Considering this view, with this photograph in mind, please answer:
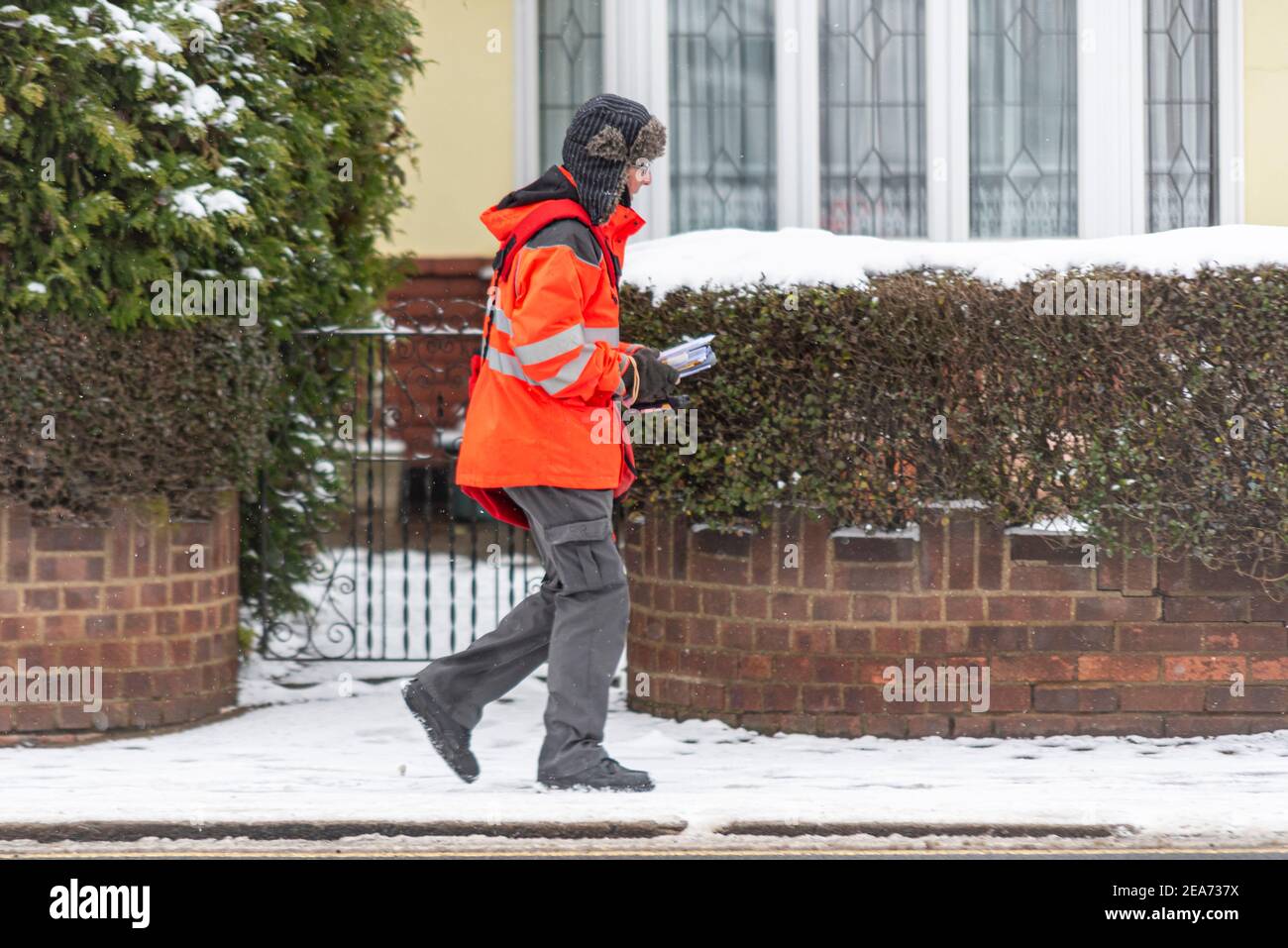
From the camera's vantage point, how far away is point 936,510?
6.37m

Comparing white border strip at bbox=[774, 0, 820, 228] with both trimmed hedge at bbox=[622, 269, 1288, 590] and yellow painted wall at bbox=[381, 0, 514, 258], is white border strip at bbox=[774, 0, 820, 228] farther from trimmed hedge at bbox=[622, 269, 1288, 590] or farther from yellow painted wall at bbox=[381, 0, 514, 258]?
trimmed hedge at bbox=[622, 269, 1288, 590]

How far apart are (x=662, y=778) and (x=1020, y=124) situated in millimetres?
5241

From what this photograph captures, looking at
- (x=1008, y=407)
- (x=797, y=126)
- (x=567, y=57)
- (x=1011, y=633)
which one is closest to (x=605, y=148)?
(x=1008, y=407)

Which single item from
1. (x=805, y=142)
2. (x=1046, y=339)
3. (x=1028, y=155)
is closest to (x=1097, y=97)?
(x=1028, y=155)

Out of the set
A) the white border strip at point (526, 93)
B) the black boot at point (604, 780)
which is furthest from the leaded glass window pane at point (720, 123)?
the black boot at point (604, 780)

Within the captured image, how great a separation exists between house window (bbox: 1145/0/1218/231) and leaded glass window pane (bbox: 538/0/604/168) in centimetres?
335

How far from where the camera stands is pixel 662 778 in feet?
19.0

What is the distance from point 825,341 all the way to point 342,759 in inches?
94.1

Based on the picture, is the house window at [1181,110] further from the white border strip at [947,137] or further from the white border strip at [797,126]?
the white border strip at [797,126]

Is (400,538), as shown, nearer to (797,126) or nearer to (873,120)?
(797,126)

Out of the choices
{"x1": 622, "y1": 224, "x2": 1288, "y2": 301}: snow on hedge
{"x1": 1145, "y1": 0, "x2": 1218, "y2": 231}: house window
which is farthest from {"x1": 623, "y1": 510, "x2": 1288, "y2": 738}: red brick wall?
{"x1": 1145, "y1": 0, "x2": 1218, "y2": 231}: house window

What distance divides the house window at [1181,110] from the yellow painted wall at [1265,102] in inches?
14.7

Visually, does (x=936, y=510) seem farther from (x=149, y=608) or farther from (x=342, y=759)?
(x=149, y=608)

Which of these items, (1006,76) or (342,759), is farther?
(1006,76)
